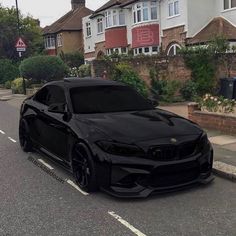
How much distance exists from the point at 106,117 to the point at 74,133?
0.52 meters

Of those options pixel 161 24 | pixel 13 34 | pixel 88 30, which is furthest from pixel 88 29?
pixel 161 24

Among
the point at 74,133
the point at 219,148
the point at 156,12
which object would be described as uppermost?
the point at 156,12

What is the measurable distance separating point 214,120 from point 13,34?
140 ft

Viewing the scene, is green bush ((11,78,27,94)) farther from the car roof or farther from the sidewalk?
the car roof

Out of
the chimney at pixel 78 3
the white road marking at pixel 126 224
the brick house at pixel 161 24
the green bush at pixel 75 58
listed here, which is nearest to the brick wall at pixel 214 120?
the white road marking at pixel 126 224

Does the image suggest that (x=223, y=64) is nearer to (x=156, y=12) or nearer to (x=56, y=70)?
(x=56, y=70)

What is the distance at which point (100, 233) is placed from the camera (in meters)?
4.86

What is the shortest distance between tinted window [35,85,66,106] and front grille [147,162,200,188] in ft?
7.82

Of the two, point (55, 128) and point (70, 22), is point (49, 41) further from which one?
point (55, 128)

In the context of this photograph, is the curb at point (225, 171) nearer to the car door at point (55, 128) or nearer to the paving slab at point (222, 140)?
the paving slab at point (222, 140)

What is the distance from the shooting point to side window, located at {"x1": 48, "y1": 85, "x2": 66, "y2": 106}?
302 inches

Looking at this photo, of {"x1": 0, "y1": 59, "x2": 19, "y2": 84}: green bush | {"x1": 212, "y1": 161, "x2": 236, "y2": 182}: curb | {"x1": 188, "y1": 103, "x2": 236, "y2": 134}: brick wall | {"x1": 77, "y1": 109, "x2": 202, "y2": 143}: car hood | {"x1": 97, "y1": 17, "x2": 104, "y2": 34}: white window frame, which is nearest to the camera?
{"x1": 77, "y1": 109, "x2": 202, "y2": 143}: car hood

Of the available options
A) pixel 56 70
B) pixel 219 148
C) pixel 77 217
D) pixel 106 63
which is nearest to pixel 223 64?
pixel 106 63

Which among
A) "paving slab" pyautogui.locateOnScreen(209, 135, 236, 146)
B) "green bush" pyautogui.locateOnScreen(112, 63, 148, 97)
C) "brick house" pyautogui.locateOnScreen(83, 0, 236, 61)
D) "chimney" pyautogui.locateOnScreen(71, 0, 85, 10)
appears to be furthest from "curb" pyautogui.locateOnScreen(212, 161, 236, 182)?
"chimney" pyautogui.locateOnScreen(71, 0, 85, 10)
